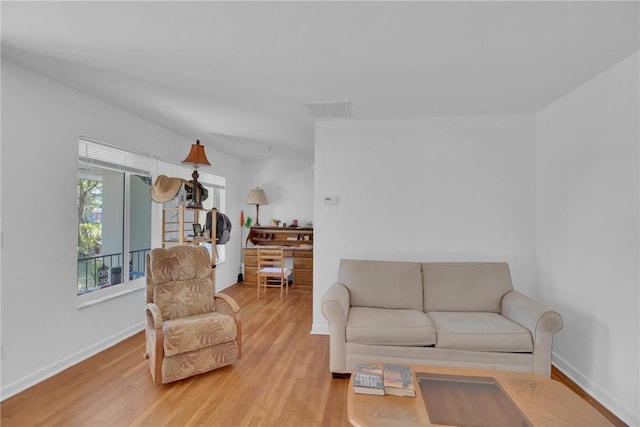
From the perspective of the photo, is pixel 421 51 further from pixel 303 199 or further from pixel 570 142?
pixel 303 199

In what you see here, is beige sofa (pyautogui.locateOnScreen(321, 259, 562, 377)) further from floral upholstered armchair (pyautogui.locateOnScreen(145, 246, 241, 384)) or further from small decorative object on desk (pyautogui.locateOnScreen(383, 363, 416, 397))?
floral upholstered armchair (pyautogui.locateOnScreen(145, 246, 241, 384))

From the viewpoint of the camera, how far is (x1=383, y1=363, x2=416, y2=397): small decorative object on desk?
1.75 m

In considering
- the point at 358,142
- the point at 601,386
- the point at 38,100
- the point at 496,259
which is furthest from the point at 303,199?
the point at 601,386

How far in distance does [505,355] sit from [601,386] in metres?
0.71

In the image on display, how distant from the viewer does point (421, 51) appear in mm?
2107

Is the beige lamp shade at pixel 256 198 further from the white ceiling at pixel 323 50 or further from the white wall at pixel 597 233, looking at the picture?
the white wall at pixel 597 233

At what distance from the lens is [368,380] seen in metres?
1.83

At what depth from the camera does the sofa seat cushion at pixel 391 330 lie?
2467 millimetres

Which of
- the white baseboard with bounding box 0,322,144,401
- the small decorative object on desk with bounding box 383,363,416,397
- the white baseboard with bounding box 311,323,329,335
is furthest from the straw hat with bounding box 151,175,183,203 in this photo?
the small decorative object on desk with bounding box 383,363,416,397

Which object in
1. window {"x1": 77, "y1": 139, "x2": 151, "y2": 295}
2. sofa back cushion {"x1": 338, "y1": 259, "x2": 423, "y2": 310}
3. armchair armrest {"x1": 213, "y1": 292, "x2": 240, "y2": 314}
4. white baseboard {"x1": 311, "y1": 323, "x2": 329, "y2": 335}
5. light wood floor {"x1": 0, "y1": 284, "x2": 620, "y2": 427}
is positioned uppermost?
window {"x1": 77, "y1": 139, "x2": 151, "y2": 295}

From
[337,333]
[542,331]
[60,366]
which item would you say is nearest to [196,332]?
[337,333]

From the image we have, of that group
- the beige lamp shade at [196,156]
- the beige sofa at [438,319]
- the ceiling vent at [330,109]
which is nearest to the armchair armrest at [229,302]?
the beige sofa at [438,319]

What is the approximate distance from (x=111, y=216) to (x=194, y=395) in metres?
2.18

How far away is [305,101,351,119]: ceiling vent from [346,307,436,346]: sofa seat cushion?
6.56 ft
